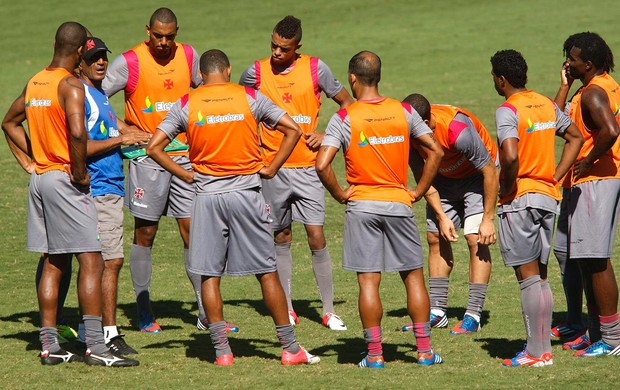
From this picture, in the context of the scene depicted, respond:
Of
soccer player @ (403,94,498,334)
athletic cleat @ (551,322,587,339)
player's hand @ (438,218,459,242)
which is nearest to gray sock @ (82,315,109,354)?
soccer player @ (403,94,498,334)

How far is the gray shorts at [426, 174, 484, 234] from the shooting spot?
10.0 metres

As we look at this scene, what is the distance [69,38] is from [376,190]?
2644 mm

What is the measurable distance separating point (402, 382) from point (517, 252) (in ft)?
4.60

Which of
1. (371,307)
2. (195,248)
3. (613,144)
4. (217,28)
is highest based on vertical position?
(217,28)

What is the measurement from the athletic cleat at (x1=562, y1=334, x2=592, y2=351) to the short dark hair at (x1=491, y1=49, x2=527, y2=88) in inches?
86.8

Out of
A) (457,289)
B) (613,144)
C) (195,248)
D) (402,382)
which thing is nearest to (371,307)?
(402,382)

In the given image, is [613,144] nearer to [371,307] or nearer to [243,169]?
[371,307]

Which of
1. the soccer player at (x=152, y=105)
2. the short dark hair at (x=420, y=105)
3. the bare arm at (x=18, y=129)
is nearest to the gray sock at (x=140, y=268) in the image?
the soccer player at (x=152, y=105)

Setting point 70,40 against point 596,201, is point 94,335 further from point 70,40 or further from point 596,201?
point 596,201

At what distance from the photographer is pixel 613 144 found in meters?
8.64

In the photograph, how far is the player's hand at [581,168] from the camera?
871 cm

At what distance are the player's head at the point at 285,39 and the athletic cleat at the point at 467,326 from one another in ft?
9.68

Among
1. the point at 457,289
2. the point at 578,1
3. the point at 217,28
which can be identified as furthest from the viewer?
the point at 578,1

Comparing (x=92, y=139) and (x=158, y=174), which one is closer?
(x=92, y=139)
